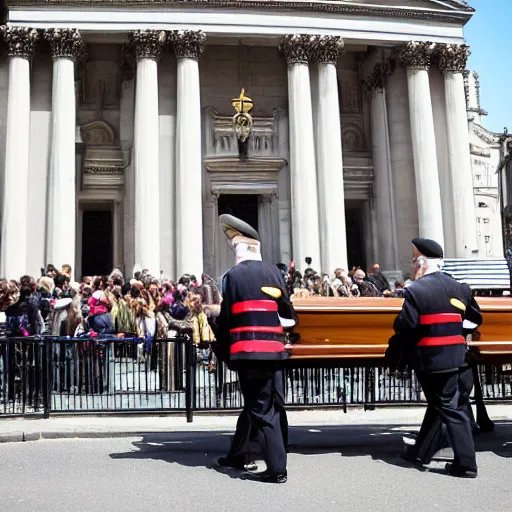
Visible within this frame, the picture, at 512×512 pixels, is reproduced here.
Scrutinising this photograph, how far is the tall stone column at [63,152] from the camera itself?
23766 mm

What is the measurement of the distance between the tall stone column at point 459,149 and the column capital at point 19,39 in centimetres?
1653

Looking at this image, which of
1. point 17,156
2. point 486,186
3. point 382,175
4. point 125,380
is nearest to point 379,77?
point 382,175

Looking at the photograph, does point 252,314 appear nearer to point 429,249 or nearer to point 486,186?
point 429,249

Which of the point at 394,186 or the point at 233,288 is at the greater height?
the point at 394,186

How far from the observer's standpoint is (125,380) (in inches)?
416

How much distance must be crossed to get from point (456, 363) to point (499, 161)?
155 ft

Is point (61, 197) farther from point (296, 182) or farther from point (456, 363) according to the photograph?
point (456, 363)

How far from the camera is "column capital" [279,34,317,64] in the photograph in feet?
86.4

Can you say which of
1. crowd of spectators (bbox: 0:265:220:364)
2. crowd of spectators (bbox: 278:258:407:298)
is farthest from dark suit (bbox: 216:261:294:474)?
crowd of spectators (bbox: 278:258:407:298)

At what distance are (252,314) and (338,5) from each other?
2308 cm

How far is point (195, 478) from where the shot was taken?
646cm

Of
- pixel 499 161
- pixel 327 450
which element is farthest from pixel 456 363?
pixel 499 161

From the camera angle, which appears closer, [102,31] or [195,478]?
[195,478]

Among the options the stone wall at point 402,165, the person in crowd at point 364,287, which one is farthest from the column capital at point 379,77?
the person in crowd at point 364,287
